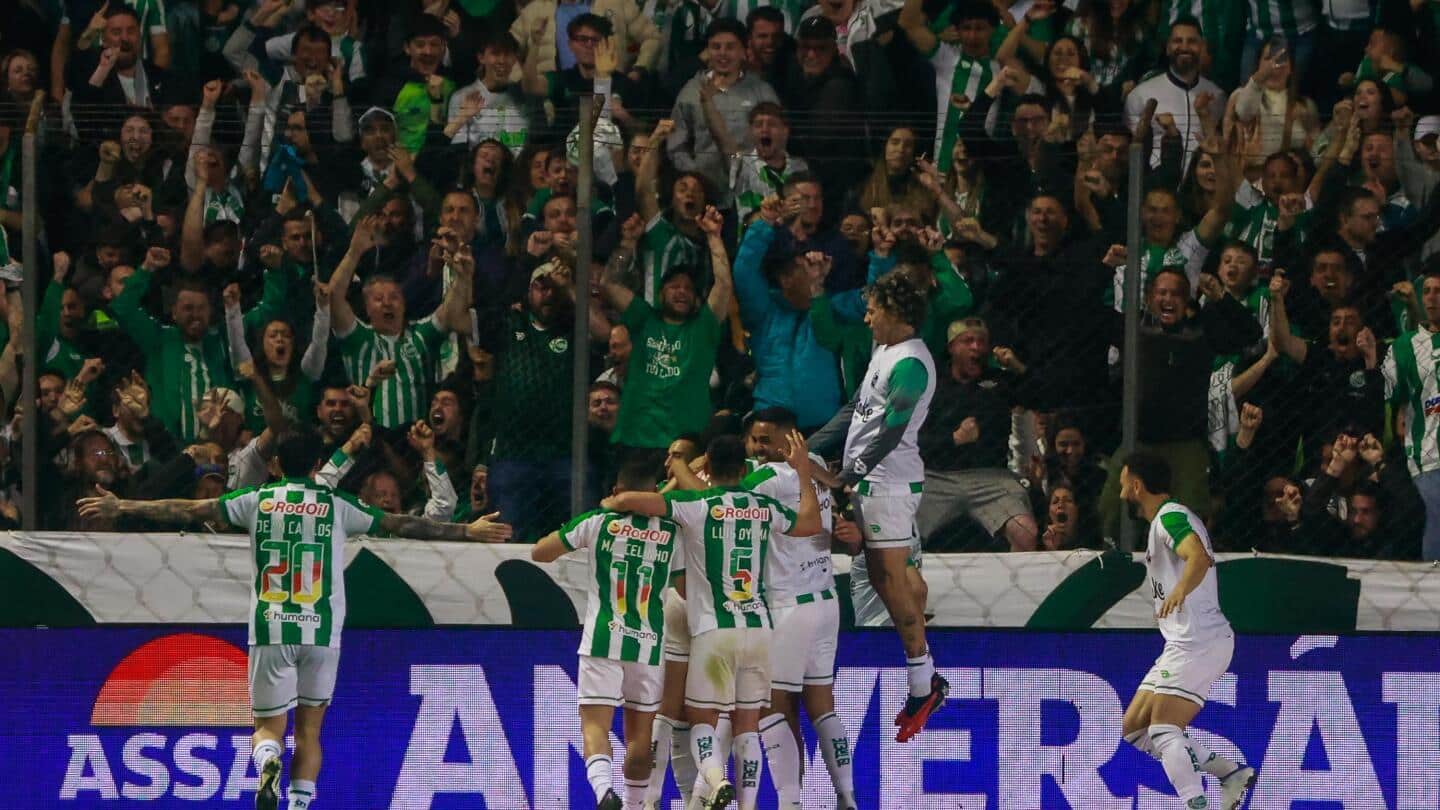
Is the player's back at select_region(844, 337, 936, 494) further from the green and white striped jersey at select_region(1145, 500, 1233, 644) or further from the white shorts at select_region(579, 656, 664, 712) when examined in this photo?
the white shorts at select_region(579, 656, 664, 712)

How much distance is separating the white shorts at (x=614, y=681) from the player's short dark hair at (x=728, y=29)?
14.6 ft

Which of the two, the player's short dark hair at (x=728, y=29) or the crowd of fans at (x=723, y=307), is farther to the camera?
the player's short dark hair at (x=728, y=29)

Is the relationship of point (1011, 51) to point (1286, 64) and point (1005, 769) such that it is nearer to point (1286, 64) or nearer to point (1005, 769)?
point (1286, 64)

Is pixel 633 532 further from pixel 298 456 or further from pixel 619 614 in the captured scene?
pixel 298 456

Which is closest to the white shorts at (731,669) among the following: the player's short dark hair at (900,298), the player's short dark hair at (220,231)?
the player's short dark hair at (900,298)

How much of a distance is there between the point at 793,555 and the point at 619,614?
0.88 meters

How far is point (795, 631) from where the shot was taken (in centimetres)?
926

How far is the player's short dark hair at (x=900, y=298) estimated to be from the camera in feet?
30.8

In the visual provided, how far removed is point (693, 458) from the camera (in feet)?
31.7

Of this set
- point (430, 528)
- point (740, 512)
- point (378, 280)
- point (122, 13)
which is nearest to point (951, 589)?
point (740, 512)

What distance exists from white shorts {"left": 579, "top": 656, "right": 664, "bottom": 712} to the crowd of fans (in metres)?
1.08

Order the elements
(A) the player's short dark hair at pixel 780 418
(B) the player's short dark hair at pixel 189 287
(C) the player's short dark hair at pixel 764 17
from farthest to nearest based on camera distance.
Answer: (C) the player's short dark hair at pixel 764 17 → (B) the player's short dark hair at pixel 189 287 → (A) the player's short dark hair at pixel 780 418

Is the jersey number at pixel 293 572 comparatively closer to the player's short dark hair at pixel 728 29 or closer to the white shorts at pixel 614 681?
the white shorts at pixel 614 681

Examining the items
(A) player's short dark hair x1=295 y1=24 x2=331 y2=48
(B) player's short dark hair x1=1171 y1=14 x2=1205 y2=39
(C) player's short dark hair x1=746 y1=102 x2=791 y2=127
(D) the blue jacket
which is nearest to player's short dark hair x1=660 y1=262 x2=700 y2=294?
(D) the blue jacket
